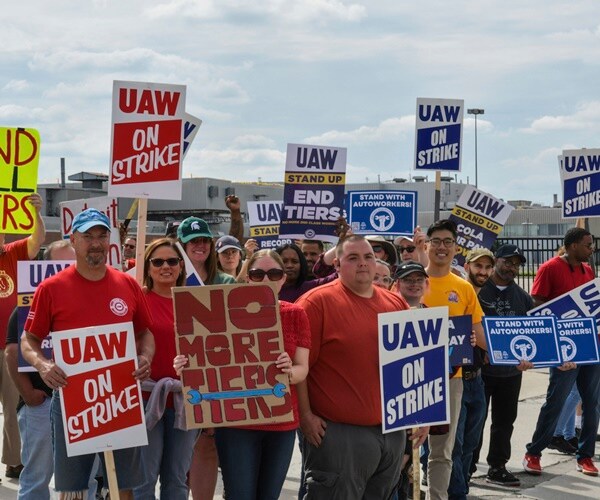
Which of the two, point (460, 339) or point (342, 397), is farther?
point (460, 339)

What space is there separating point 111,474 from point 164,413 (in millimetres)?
568

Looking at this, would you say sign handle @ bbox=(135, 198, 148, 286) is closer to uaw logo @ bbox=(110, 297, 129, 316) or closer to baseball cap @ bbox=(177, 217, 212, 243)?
baseball cap @ bbox=(177, 217, 212, 243)

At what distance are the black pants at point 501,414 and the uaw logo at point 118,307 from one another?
3.92 m

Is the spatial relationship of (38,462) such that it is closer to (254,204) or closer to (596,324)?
(596,324)

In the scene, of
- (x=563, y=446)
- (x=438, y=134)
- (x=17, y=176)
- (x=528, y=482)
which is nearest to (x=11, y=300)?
(x=17, y=176)

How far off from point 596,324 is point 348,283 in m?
4.21

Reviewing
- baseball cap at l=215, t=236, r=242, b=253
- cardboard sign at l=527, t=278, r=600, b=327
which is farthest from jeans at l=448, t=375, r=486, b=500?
baseball cap at l=215, t=236, r=242, b=253

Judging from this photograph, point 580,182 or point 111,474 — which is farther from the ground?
point 580,182

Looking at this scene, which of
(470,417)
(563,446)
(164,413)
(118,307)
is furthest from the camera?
(563,446)

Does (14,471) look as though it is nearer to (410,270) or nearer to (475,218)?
(410,270)

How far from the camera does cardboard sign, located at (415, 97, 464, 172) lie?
11.8 meters

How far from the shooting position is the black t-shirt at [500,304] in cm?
842

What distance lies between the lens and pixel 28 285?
6418mm

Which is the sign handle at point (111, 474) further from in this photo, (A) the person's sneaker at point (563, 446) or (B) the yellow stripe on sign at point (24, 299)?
(A) the person's sneaker at point (563, 446)
